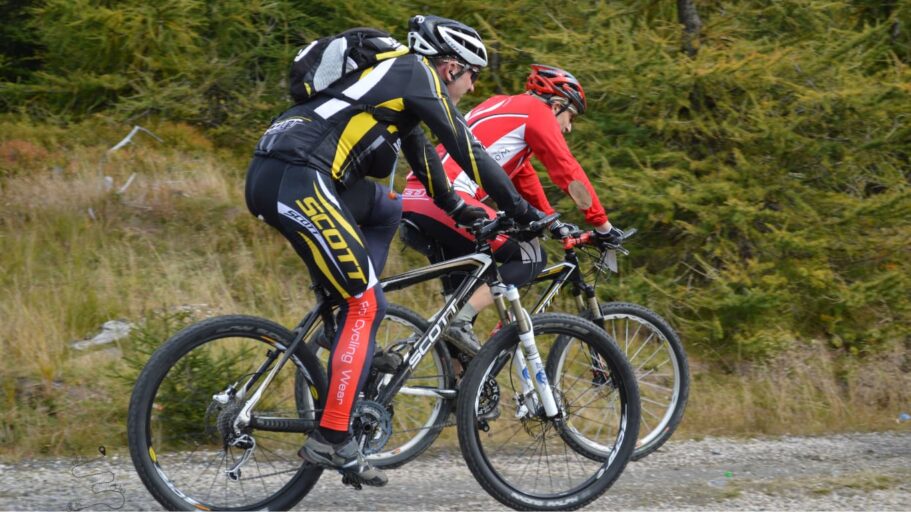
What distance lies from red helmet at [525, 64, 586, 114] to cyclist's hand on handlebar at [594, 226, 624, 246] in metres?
0.87

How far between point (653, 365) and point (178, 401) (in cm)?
285

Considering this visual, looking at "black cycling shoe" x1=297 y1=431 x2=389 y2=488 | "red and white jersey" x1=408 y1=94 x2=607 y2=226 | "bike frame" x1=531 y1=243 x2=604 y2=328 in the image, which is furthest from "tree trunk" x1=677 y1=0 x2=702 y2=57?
"black cycling shoe" x1=297 y1=431 x2=389 y2=488

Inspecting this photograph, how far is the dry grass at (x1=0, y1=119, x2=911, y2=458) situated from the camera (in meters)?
6.13

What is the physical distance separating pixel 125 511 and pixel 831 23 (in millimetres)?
7035

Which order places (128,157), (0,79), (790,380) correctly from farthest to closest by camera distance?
(0,79) < (128,157) < (790,380)

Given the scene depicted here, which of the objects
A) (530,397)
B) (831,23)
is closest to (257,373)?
(530,397)

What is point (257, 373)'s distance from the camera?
4359 millimetres

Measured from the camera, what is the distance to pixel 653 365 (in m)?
5.94

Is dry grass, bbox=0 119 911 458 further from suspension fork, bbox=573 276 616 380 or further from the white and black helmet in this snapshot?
the white and black helmet

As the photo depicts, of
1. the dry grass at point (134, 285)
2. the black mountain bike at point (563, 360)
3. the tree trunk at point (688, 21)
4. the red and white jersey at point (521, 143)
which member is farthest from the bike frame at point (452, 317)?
the tree trunk at point (688, 21)

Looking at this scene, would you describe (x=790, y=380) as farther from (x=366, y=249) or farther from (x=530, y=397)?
(x=366, y=249)

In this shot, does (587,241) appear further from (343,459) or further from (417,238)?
(343,459)

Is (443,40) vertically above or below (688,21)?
below

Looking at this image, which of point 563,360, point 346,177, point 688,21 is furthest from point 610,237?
point 688,21
